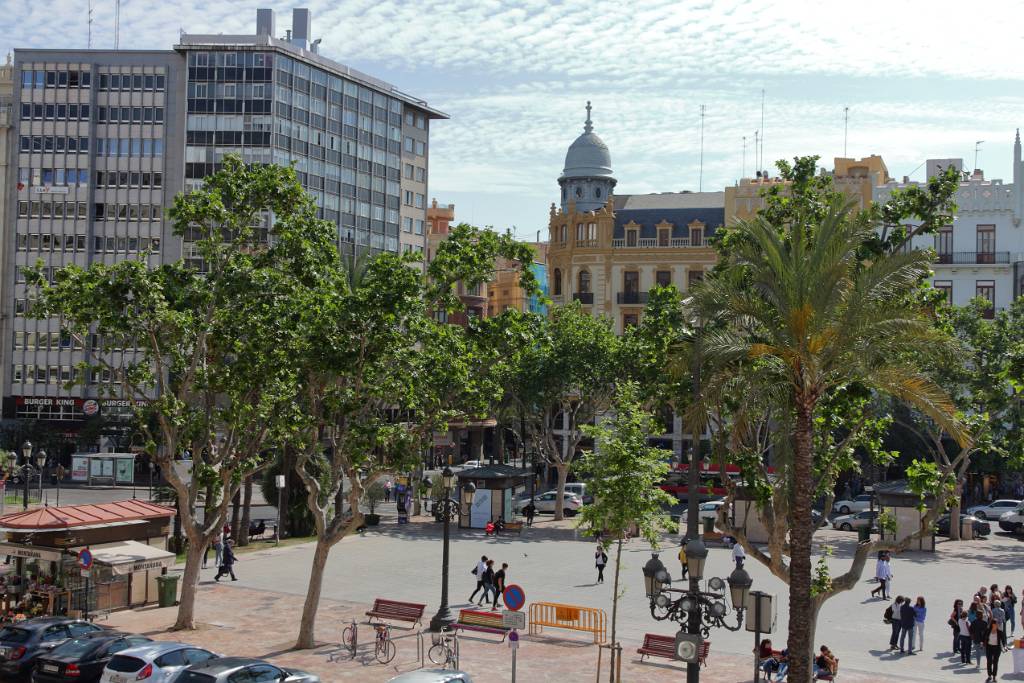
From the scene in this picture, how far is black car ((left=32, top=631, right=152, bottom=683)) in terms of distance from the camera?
20.7 meters

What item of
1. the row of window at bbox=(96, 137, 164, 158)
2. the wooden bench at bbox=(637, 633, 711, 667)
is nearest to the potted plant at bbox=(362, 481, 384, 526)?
the wooden bench at bbox=(637, 633, 711, 667)

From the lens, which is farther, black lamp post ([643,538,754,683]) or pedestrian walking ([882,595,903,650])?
pedestrian walking ([882,595,903,650])

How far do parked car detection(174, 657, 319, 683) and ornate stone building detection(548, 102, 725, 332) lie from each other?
2223 inches

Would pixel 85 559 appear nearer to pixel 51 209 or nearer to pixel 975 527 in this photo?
pixel 975 527

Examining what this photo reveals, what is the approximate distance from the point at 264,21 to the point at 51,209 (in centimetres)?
1973

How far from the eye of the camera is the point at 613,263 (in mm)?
76312

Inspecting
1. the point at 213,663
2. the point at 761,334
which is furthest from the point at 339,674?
the point at 761,334

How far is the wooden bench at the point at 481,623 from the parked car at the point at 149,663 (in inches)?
305

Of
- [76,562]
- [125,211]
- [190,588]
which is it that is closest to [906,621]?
[190,588]

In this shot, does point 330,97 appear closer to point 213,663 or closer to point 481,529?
point 481,529

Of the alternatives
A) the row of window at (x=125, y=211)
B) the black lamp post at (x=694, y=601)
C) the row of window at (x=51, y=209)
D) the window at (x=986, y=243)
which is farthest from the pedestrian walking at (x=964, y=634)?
the row of window at (x=51, y=209)

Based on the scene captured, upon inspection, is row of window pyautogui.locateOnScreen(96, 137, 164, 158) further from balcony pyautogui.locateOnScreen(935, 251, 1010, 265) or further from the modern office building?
balcony pyautogui.locateOnScreen(935, 251, 1010, 265)

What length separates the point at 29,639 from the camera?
22.0 metres

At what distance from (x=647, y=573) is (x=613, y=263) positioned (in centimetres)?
5802
